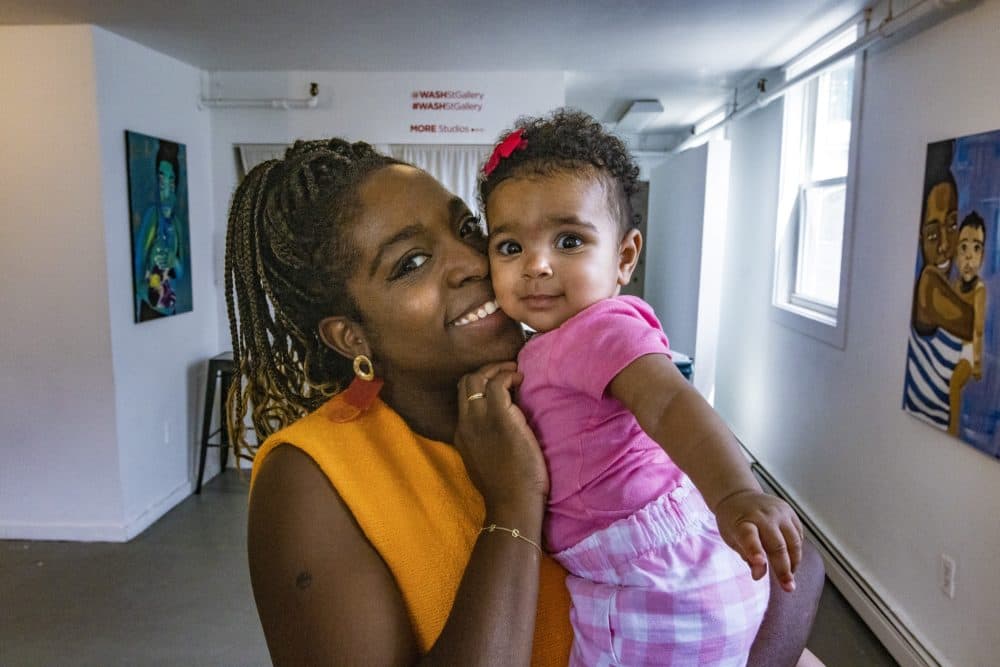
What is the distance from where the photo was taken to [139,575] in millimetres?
3465

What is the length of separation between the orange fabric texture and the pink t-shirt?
0.11 m

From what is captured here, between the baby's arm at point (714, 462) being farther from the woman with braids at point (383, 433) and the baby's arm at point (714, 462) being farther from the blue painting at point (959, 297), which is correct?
the blue painting at point (959, 297)

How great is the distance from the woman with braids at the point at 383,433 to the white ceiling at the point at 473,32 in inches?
98.8

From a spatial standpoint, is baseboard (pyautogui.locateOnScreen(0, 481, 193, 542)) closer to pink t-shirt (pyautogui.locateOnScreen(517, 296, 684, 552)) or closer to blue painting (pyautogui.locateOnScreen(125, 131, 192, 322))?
blue painting (pyautogui.locateOnScreen(125, 131, 192, 322))

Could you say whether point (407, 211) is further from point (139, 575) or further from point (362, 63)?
point (362, 63)

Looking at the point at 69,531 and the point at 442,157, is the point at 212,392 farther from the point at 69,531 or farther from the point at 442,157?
the point at 442,157

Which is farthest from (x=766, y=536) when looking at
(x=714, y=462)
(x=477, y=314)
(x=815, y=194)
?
(x=815, y=194)

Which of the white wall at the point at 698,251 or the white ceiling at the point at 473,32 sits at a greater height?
the white ceiling at the point at 473,32

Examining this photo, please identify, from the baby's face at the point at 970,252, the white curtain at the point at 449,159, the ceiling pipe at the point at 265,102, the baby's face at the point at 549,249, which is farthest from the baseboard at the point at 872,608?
the ceiling pipe at the point at 265,102

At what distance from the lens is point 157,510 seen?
13.7ft

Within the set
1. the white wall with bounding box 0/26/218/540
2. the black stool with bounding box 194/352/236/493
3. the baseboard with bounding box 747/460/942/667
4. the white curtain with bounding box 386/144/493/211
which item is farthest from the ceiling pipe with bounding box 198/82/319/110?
the baseboard with bounding box 747/460/942/667

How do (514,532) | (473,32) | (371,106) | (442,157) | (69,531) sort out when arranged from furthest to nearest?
(442,157)
(371,106)
(69,531)
(473,32)
(514,532)

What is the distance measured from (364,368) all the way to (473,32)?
313cm

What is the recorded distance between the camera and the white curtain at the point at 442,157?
471 cm
